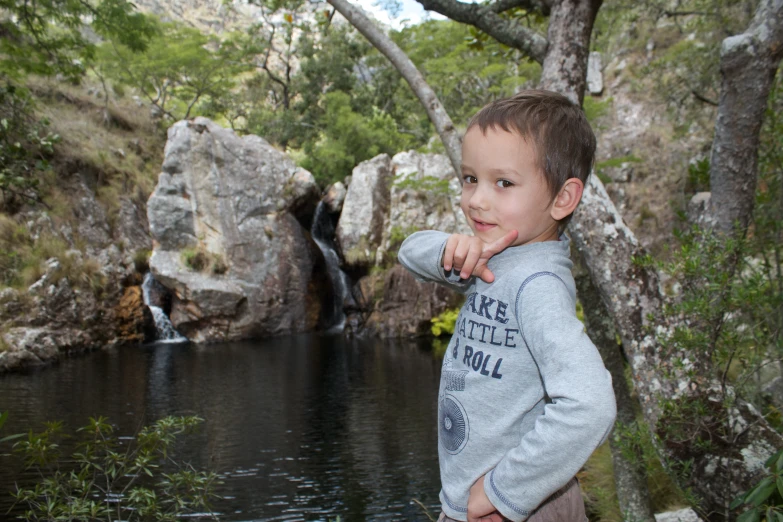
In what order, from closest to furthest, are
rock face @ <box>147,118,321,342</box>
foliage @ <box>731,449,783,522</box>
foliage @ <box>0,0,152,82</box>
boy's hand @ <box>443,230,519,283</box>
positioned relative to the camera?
boy's hand @ <box>443,230,519,283</box>, foliage @ <box>731,449,783,522</box>, foliage @ <box>0,0,152,82</box>, rock face @ <box>147,118,321,342</box>

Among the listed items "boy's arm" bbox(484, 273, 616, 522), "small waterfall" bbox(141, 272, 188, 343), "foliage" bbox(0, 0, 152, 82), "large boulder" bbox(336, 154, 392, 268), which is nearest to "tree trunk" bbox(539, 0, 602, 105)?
"boy's arm" bbox(484, 273, 616, 522)

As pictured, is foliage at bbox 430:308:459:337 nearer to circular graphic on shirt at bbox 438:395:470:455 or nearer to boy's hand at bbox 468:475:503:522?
circular graphic on shirt at bbox 438:395:470:455

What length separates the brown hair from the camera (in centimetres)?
135

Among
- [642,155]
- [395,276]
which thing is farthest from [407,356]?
[642,155]

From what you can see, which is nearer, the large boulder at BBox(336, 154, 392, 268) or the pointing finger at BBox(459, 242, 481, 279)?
the pointing finger at BBox(459, 242, 481, 279)

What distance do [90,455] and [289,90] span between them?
24.4 metres

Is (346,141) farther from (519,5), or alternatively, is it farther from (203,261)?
(519,5)

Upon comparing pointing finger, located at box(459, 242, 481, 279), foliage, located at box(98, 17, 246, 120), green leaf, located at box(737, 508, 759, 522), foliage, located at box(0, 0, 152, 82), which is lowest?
green leaf, located at box(737, 508, 759, 522)

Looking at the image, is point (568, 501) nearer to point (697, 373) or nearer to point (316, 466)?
point (697, 373)

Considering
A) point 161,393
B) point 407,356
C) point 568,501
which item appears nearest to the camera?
point 568,501

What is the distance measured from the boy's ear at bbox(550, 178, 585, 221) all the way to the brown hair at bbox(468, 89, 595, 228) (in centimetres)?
1

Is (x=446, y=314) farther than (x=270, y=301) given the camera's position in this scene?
No

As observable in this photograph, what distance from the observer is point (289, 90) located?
86.2 ft

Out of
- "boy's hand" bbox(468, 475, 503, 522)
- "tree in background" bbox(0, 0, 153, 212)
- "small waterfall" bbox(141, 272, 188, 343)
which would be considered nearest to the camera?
"boy's hand" bbox(468, 475, 503, 522)
